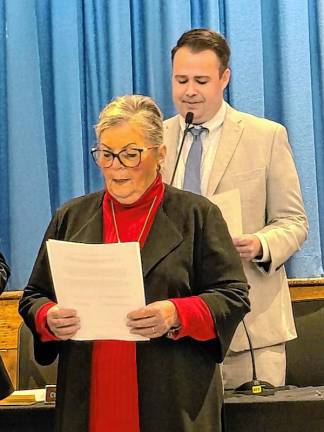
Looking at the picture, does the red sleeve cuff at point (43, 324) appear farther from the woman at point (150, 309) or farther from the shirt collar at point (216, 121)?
the shirt collar at point (216, 121)

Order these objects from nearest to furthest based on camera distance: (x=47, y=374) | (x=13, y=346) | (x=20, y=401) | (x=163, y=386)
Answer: (x=163, y=386) → (x=20, y=401) → (x=47, y=374) → (x=13, y=346)

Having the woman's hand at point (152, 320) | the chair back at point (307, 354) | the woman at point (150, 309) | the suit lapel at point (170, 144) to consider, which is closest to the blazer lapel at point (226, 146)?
the suit lapel at point (170, 144)

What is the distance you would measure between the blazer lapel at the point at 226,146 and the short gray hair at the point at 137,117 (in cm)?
48

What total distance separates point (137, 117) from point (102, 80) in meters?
1.33

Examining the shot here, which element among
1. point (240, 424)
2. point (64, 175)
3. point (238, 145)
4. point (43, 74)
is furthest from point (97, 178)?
point (240, 424)

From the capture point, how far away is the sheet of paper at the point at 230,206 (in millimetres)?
1864

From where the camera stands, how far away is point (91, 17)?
113 inches

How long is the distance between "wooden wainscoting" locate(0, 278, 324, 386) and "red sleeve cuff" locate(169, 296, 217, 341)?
1.26m

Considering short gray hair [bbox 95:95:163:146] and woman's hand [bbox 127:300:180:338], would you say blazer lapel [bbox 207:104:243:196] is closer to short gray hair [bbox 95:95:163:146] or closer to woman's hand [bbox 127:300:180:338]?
short gray hair [bbox 95:95:163:146]

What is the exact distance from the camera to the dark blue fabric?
111 inches

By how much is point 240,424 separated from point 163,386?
32 centimetres

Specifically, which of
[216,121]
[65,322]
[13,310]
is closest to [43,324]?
[65,322]

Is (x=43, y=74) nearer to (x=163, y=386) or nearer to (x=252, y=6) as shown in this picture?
(x=252, y=6)

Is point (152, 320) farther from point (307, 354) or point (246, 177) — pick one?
point (307, 354)
